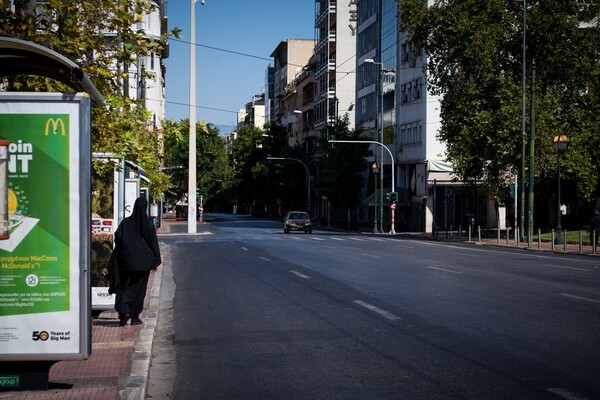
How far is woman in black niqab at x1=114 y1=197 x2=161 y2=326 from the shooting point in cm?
1260

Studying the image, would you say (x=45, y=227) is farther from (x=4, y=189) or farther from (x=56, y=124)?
(x=56, y=124)

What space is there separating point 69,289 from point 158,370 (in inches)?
89.5

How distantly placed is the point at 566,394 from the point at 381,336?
4020mm

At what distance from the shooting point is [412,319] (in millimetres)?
13516

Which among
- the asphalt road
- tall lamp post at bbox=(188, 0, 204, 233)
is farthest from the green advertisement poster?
tall lamp post at bbox=(188, 0, 204, 233)

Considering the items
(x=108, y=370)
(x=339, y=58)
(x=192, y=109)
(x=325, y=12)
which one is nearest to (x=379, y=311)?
(x=108, y=370)

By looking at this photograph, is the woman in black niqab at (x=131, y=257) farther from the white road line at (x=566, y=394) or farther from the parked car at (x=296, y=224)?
the parked car at (x=296, y=224)

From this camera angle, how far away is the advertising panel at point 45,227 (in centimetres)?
781

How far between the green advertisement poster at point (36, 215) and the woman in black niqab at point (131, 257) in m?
4.62

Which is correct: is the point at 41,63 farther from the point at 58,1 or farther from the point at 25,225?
the point at 58,1

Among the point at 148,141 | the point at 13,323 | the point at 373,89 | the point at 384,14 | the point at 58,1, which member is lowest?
the point at 13,323

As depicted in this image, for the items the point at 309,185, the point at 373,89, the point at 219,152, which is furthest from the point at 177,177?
the point at 373,89

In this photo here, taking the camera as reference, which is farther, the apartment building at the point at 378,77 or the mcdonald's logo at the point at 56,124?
the apartment building at the point at 378,77

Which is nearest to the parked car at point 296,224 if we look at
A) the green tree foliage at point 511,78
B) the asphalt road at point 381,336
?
the green tree foliage at point 511,78
